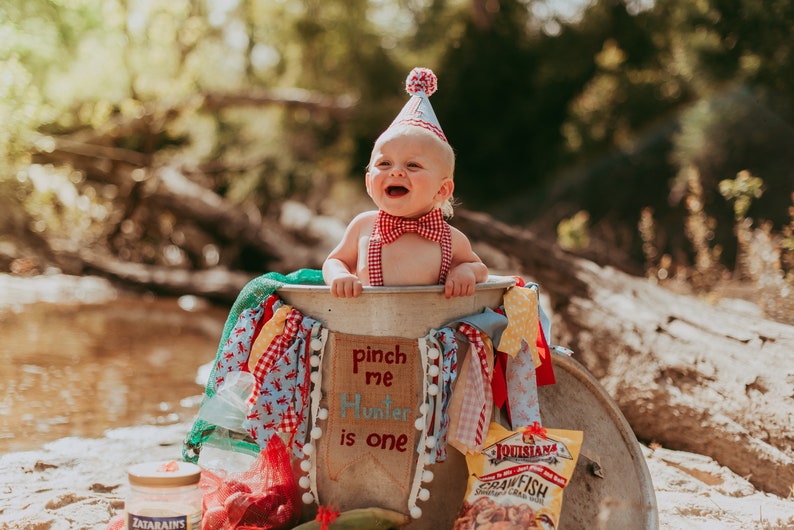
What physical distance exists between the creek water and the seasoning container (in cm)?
178

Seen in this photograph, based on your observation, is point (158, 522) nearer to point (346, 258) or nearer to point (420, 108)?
point (346, 258)

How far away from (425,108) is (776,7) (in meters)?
5.50

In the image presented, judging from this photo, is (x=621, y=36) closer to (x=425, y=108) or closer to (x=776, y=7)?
(x=776, y=7)

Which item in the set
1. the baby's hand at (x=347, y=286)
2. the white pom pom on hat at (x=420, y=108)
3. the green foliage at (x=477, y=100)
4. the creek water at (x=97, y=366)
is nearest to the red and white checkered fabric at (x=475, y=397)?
the baby's hand at (x=347, y=286)

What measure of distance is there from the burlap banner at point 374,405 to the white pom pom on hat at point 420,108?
2.35 ft

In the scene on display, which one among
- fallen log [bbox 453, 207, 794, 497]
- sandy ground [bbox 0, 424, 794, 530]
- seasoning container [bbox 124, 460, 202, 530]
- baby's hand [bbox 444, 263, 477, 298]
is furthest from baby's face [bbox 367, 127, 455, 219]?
fallen log [bbox 453, 207, 794, 497]

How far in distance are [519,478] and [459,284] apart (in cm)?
58

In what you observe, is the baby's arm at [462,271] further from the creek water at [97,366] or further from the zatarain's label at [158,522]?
the creek water at [97,366]

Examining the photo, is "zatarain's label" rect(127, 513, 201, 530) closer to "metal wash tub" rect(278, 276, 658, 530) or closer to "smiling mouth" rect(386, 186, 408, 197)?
"metal wash tub" rect(278, 276, 658, 530)

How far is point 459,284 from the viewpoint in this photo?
7.54ft

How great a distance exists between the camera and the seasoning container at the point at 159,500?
1952 mm

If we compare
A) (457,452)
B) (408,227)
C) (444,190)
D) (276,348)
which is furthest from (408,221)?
(457,452)

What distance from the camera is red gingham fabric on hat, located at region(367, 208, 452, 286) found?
8.31 feet

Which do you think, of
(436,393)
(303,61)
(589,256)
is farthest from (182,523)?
(303,61)
